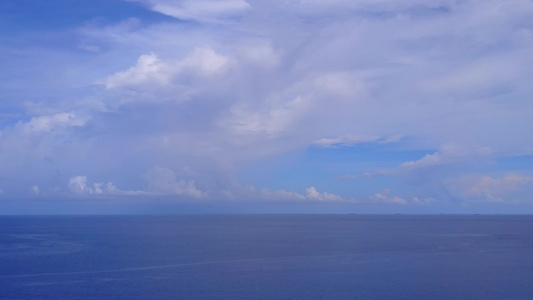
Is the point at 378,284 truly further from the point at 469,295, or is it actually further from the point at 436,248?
the point at 436,248

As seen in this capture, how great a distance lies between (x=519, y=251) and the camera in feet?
302

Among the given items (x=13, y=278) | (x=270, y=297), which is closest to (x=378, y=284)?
(x=270, y=297)

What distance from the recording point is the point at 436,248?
9806 centimetres

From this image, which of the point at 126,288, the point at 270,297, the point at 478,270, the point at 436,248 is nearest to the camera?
the point at 270,297

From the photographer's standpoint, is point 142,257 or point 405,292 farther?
point 142,257

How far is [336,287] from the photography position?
177 feet

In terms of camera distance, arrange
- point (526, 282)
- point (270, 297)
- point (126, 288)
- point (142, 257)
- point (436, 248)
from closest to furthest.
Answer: point (270, 297) → point (126, 288) → point (526, 282) → point (142, 257) → point (436, 248)

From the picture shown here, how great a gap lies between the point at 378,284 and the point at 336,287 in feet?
16.4

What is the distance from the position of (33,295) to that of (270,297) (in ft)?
72.0

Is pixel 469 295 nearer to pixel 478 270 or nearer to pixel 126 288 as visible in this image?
pixel 478 270

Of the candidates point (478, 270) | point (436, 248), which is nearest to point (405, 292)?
point (478, 270)

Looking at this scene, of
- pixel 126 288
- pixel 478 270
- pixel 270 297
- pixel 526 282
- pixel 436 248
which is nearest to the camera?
pixel 270 297

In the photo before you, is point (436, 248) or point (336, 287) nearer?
point (336, 287)

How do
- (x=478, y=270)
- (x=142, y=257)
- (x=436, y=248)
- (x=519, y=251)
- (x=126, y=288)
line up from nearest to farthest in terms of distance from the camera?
1. (x=126, y=288)
2. (x=478, y=270)
3. (x=142, y=257)
4. (x=519, y=251)
5. (x=436, y=248)
